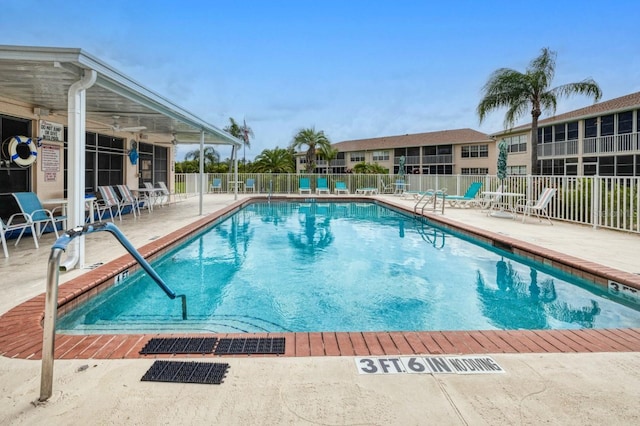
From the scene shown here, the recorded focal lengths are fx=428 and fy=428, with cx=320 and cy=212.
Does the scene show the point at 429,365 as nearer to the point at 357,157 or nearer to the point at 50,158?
the point at 50,158

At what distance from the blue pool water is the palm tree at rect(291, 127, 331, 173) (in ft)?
68.5

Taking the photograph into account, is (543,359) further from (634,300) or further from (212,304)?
(212,304)

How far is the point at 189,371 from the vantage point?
2.36 m

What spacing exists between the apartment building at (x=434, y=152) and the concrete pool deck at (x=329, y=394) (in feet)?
117

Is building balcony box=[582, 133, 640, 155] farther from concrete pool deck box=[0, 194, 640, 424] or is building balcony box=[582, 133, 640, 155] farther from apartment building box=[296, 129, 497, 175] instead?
concrete pool deck box=[0, 194, 640, 424]

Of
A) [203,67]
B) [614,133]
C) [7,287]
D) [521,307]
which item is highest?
[203,67]

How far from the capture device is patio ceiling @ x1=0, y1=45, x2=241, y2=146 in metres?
4.39

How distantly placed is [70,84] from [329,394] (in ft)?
19.2

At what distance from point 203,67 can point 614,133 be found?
23.7 meters

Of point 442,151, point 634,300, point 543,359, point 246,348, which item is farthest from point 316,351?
point 442,151

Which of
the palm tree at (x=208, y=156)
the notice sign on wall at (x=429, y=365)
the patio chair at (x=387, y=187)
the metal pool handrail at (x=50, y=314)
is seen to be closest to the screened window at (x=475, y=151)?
the patio chair at (x=387, y=187)

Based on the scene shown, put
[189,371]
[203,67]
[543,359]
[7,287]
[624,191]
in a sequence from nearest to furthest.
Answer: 1. [189,371]
2. [543,359]
3. [7,287]
4. [624,191]
5. [203,67]

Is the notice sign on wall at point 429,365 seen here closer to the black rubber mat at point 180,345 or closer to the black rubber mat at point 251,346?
the black rubber mat at point 251,346

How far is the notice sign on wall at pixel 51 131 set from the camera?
8055mm
